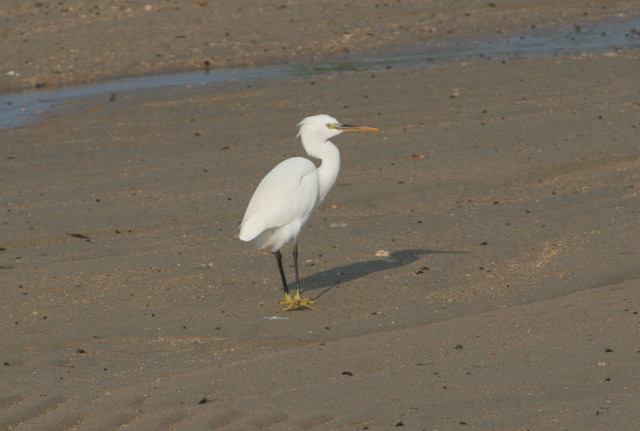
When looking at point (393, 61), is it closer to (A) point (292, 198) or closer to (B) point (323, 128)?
(B) point (323, 128)

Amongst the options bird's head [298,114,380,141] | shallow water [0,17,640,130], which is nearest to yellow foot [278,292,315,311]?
bird's head [298,114,380,141]

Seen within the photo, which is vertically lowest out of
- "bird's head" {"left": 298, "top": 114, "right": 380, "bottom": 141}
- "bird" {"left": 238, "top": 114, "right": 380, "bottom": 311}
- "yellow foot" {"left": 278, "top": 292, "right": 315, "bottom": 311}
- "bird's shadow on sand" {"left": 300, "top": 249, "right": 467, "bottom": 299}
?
"bird's shadow on sand" {"left": 300, "top": 249, "right": 467, "bottom": 299}

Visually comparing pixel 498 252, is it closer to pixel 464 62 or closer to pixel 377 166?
pixel 377 166

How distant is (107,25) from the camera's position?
19203 millimetres

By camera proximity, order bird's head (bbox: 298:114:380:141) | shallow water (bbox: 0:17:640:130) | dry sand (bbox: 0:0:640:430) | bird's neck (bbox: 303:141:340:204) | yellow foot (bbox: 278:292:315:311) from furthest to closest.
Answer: shallow water (bbox: 0:17:640:130) < bird's neck (bbox: 303:141:340:204) < bird's head (bbox: 298:114:380:141) < yellow foot (bbox: 278:292:315:311) < dry sand (bbox: 0:0:640:430)

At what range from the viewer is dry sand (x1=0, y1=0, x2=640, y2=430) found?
5.60 meters

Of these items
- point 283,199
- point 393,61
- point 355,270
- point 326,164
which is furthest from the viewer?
point 393,61

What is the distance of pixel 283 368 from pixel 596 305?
218cm

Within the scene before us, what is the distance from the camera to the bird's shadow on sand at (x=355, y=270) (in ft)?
26.8

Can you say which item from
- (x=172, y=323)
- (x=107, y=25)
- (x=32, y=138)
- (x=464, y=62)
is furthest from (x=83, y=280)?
(x=107, y=25)

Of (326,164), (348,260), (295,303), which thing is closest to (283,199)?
(326,164)

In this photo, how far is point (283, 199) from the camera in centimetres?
767

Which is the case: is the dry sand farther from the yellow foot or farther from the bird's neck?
the bird's neck

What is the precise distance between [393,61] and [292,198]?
9.45 m
